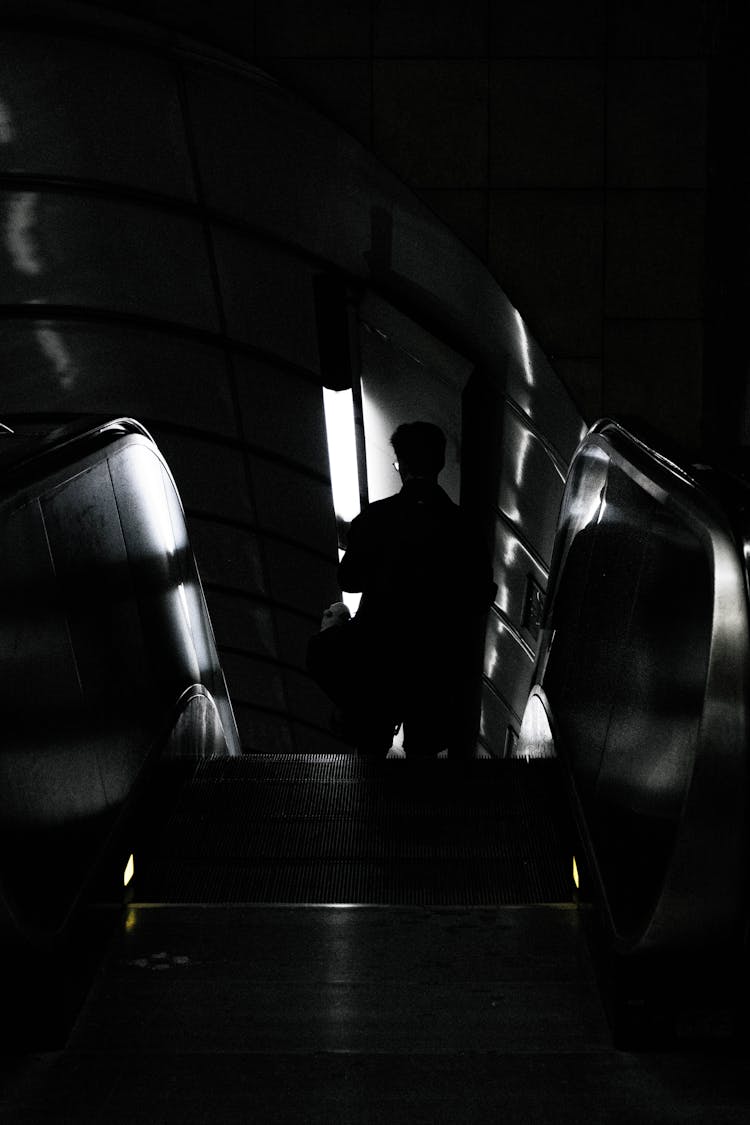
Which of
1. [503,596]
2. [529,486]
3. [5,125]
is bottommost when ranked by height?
[503,596]

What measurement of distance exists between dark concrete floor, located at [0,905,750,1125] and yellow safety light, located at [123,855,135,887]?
106 millimetres

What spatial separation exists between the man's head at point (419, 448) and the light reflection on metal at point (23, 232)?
15.3 feet

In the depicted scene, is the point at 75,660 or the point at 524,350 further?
the point at 524,350

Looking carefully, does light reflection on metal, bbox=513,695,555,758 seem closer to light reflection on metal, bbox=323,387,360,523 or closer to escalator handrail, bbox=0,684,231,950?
escalator handrail, bbox=0,684,231,950

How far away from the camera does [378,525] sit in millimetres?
4746

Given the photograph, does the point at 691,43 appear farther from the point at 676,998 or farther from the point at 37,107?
the point at 676,998

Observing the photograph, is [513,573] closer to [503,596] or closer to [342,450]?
[503,596]

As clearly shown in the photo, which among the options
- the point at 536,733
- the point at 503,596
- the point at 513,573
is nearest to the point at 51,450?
→ the point at 536,733

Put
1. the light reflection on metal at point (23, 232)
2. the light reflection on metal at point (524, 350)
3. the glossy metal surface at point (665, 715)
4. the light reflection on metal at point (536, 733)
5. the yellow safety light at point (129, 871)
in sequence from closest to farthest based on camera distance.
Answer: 1. the glossy metal surface at point (665, 715)
2. the yellow safety light at point (129, 871)
3. the light reflection on metal at point (536, 733)
4. the light reflection on metal at point (524, 350)
5. the light reflection on metal at point (23, 232)

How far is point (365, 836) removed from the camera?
12.1ft

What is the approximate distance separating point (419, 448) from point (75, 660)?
6.79ft

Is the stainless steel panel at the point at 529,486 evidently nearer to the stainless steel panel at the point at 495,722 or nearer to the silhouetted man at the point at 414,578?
the stainless steel panel at the point at 495,722

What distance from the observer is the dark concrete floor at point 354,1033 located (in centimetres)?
220

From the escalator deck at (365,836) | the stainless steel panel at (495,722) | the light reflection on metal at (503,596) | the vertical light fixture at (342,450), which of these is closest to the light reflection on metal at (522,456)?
the vertical light fixture at (342,450)
